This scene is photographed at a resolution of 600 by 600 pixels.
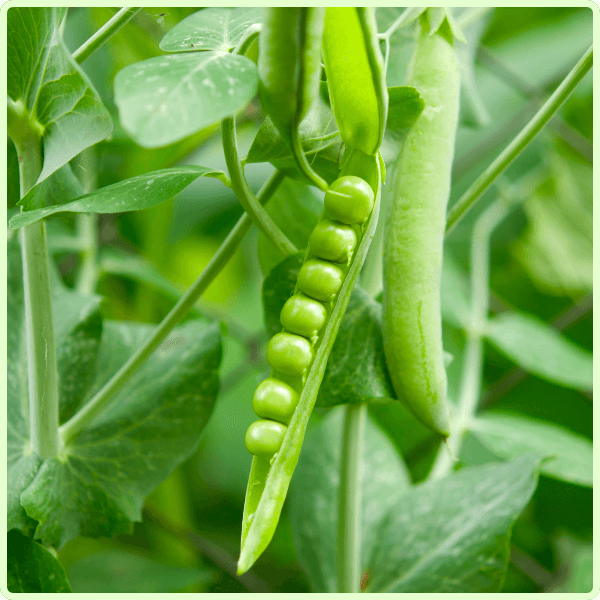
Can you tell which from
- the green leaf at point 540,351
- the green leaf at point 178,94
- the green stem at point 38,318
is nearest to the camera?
the green leaf at point 178,94

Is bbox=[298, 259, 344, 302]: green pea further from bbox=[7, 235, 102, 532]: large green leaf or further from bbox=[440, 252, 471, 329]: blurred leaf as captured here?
bbox=[440, 252, 471, 329]: blurred leaf

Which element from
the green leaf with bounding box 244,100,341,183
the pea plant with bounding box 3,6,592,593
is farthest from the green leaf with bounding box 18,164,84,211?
the green leaf with bounding box 244,100,341,183

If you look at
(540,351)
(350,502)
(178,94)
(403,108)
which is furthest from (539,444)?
(178,94)

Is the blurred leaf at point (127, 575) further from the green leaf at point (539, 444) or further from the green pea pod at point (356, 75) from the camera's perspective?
the green pea pod at point (356, 75)

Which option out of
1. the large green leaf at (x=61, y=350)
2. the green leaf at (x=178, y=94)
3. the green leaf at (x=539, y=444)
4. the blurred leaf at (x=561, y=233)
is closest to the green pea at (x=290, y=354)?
the green leaf at (x=178, y=94)

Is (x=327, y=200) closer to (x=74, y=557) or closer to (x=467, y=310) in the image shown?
(x=467, y=310)

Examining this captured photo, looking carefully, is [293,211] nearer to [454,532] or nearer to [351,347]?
[351,347]

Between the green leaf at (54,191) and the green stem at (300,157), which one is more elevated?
the green stem at (300,157)
